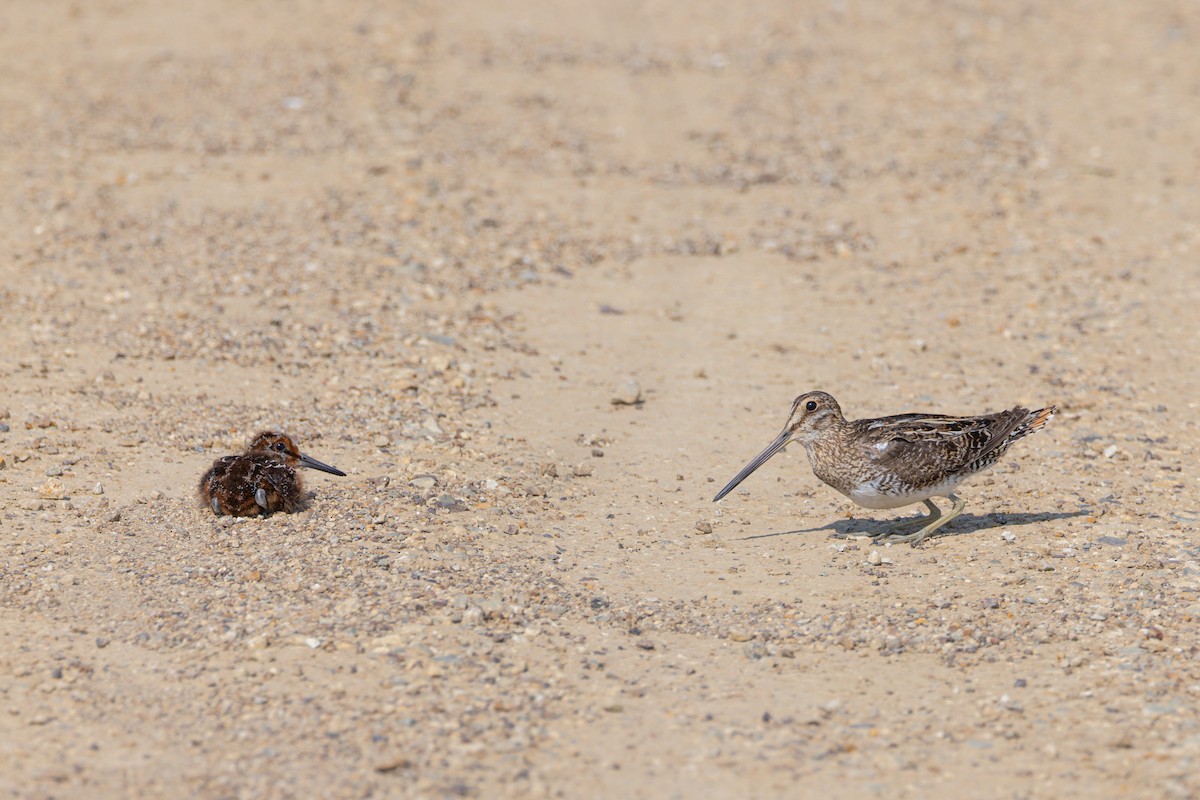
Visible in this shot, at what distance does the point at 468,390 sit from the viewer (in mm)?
9922

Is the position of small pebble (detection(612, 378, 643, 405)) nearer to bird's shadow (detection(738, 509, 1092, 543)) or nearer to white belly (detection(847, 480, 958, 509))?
bird's shadow (detection(738, 509, 1092, 543))

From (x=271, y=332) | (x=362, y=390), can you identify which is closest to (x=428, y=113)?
(x=271, y=332)

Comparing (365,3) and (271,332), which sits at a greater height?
(365,3)

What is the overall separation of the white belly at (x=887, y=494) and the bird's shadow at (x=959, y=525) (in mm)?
248

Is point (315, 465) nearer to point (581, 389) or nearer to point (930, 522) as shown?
point (581, 389)

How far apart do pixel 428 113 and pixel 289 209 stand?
3220 millimetres

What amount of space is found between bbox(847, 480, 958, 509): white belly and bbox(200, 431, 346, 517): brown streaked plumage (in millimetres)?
3209

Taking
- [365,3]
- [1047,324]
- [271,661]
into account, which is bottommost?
[271,661]

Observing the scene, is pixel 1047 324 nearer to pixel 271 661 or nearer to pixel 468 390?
pixel 468 390

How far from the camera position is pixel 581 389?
10.3m

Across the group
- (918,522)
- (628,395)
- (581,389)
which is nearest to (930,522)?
(918,522)

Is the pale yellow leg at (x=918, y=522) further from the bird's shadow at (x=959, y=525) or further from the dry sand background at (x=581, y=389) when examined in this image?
the dry sand background at (x=581, y=389)

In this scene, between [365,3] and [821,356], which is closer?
[821,356]

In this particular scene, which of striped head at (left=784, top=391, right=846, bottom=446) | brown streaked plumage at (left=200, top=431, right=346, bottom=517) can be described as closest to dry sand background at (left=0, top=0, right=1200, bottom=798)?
brown streaked plumage at (left=200, top=431, right=346, bottom=517)
